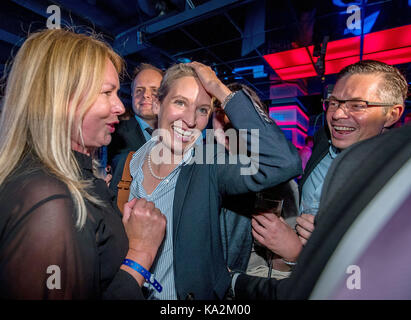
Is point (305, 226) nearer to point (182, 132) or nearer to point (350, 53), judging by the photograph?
point (182, 132)

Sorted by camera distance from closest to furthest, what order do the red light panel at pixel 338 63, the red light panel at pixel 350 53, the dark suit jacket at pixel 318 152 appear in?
the dark suit jacket at pixel 318 152, the red light panel at pixel 350 53, the red light panel at pixel 338 63

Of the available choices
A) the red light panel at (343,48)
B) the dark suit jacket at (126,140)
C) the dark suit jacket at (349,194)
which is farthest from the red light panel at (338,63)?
the dark suit jacket at (349,194)

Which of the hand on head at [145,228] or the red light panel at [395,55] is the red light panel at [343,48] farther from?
the hand on head at [145,228]

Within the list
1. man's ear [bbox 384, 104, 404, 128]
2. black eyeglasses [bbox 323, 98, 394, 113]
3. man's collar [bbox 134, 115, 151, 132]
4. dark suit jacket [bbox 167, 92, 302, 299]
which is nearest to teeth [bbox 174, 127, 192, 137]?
dark suit jacket [bbox 167, 92, 302, 299]

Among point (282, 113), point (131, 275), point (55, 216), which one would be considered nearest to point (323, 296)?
point (55, 216)

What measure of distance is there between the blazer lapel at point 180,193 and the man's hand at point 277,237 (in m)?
0.45

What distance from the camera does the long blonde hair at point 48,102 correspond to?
0.81 meters

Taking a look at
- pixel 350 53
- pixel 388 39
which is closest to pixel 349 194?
pixel 388 39

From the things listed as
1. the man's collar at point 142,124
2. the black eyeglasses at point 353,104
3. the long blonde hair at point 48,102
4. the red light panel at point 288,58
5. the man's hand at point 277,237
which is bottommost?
the man's hand at point 277,237

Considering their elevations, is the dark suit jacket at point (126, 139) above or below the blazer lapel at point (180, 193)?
above

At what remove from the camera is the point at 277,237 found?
Result: 1.22 metres

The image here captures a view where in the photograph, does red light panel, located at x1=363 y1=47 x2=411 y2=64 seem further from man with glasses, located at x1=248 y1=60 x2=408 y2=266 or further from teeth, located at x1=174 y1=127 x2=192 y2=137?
teeth, located at x1=174 y1=127 x2=192 y2=137

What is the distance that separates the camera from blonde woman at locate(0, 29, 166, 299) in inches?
24.4
